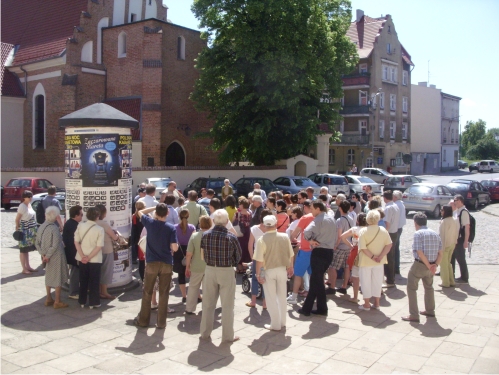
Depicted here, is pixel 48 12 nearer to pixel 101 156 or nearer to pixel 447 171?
pixel 101 156

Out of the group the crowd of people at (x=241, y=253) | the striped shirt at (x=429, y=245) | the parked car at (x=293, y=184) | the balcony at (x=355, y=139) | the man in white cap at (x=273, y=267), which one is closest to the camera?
the crowd of people at (x=241, y=253)

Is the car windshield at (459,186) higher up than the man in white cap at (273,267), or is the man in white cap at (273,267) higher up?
the car windshield at (459,186)

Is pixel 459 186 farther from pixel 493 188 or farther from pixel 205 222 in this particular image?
pixel 205 222

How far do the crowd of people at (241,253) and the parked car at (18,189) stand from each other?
1429 cm

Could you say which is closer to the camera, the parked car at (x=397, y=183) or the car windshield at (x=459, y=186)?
the car windshield at (x=459, y=186)

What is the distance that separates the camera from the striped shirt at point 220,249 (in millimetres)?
6902

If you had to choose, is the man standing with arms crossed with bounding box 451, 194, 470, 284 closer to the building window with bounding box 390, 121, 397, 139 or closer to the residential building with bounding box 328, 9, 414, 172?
the residential building with bounding box 328, 9, 414, 172

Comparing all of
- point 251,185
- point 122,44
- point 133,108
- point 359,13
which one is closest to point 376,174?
point 251,185

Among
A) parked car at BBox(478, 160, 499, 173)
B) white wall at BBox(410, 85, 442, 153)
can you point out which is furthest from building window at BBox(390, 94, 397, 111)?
parked car at BBox(478, 160, 499, 173)

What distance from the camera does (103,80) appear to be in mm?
34281

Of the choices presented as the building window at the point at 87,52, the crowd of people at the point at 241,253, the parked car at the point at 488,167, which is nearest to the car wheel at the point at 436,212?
the crowd of people at the point at 241,253

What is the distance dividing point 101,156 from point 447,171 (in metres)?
69.1

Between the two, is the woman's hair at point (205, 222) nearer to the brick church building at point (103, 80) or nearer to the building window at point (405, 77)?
the brick church building at point (103, 80)

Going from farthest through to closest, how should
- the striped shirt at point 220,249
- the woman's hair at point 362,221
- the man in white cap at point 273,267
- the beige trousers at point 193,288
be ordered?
the woman's hair at point 362,221 < the beige trousers at point 193,288 < the man in white cap at point 273,267 < the striped shirt at point 220,249
